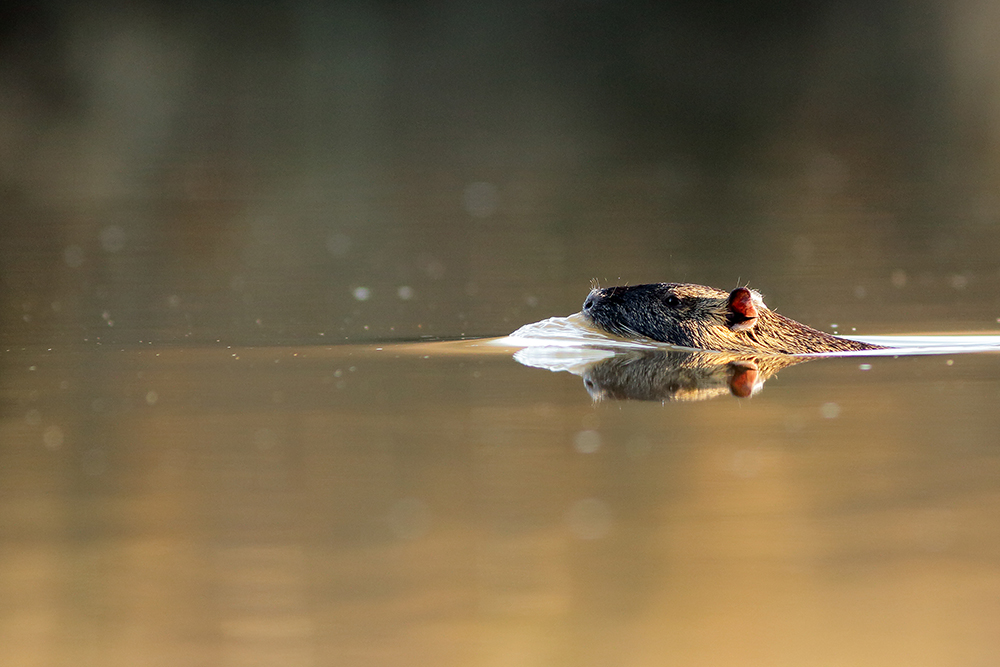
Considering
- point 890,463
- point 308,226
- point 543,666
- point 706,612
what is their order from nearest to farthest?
point 543,666, point 706,612, point 890,463, point 308,226

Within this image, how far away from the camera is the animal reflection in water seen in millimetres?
8422

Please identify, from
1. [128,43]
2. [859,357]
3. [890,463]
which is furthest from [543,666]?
[128,43]

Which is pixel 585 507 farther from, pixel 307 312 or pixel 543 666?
pixel 307 312

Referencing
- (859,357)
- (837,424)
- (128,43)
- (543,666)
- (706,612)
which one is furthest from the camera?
(128,43)

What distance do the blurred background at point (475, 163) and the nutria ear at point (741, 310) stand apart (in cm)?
133

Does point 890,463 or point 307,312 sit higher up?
point 307,312

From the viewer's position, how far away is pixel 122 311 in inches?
499

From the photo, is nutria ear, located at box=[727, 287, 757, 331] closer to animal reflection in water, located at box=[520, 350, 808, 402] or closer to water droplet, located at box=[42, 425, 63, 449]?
animal reflection in water, located at box=[520, 350, 808, 402]

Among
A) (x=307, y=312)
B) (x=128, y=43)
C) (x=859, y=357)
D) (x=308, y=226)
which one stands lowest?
(x=859, y=357)

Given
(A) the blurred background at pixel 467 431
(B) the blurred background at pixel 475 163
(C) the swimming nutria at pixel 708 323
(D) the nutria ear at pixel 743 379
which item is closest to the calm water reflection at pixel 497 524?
(A) the blurred background at pixel 467 431

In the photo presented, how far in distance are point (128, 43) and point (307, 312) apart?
3838cm

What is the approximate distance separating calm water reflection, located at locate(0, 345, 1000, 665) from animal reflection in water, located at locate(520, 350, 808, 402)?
20 centimetres

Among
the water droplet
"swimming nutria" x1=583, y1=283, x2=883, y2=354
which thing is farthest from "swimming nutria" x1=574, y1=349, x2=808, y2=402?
the water droplet

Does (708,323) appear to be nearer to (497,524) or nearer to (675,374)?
(675,374)
